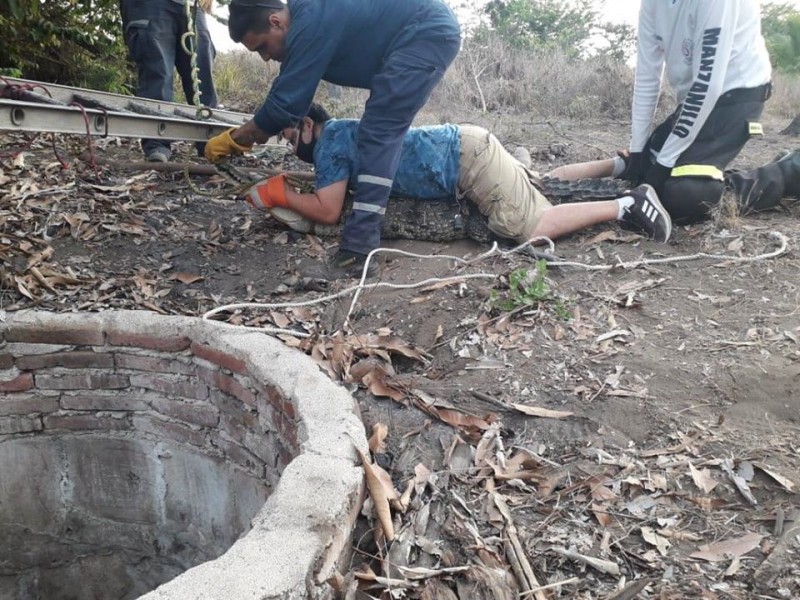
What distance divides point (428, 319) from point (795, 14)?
1366 cm

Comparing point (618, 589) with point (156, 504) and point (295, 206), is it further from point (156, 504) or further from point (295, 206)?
point (295, 206)

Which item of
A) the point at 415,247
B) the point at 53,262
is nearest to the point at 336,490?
the point at 415,247

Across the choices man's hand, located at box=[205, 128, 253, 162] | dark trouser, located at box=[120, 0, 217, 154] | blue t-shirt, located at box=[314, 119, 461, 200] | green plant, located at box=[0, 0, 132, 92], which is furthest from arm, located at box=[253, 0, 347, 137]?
green plant, located at box=[0, 0, 132, 92]

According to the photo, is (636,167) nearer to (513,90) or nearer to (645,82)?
(645,82)

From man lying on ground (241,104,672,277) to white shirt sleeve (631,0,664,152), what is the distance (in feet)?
2.50

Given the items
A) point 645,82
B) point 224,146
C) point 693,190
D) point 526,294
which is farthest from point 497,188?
point 224,146

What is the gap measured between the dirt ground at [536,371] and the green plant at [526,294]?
15mm

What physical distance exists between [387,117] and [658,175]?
1655 millimetres

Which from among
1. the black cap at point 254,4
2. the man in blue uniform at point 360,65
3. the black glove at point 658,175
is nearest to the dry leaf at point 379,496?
the man in blue uniform at point 360,65

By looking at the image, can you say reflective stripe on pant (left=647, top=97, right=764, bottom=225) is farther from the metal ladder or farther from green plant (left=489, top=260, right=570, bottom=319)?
the metal ladder

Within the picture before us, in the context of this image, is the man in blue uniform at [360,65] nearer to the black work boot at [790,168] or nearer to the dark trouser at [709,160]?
the dark trouser at [709,160]

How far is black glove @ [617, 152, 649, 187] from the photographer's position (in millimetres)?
4672

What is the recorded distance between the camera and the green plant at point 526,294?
3.19 metres

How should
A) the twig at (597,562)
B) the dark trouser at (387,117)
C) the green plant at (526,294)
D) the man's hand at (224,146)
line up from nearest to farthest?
the twig at (597,562) < the green plant at (526,294) < the dark trouser at (387,117) < the man's hand at (224,146)
